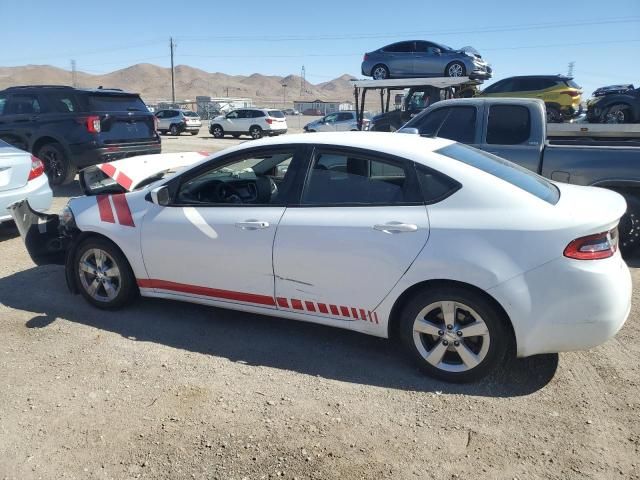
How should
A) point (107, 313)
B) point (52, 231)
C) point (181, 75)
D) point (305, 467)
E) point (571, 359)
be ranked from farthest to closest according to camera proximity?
1. point (181, 75)
2. point (52, 231)
3. point (107, 313)
4. point (571, 359)
5. point (305, 467)

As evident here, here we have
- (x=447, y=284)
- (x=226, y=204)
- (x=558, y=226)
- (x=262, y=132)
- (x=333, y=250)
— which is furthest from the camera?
(x=262, y=132)

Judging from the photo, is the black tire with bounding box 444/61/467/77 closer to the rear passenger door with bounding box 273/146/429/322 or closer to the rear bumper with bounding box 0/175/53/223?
the rear bumper with bounding box 0/175/53/223

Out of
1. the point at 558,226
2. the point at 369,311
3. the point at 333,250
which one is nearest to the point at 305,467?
the point at 369,311

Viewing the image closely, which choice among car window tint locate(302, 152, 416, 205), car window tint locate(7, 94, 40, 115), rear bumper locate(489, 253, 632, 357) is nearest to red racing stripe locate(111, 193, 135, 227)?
car window tint locate(302, 152, 416, 205)

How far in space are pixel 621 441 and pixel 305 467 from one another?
1651 millimetres

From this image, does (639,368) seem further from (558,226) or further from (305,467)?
(305,467)

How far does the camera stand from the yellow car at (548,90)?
15336 millimetres

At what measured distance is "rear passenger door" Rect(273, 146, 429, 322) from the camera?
10.1 ft

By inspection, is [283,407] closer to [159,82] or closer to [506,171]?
[506,171]

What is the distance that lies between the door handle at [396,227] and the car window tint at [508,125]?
3.56 metres

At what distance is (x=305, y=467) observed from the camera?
2486 mm

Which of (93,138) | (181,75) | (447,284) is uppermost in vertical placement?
(181,75)

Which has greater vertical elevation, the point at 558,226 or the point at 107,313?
the point at 558,226

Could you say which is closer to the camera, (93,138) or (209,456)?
(209,456)
